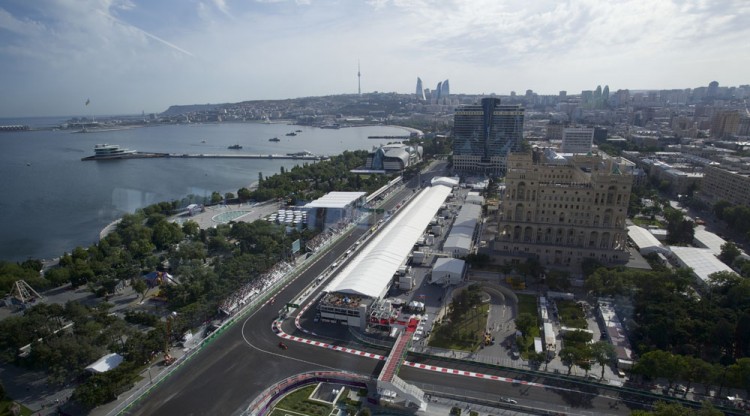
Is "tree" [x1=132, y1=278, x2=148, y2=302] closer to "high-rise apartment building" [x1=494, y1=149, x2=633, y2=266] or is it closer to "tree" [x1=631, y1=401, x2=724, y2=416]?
"high-rise apartment building" [x1=494, y1=149, x2=633, y2=266]

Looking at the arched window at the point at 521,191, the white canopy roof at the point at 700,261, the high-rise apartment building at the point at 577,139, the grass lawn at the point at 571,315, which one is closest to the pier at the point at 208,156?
the high-rise apartment building at the point at 577,139

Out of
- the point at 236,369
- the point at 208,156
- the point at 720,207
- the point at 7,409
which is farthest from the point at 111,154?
the point at 720,207

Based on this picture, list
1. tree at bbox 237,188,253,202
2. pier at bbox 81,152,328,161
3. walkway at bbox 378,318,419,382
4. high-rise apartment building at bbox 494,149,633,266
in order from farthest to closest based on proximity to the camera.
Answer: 1. pier at bbox 81,152,328,161
2. tree at bbox 237,188,253,202
3. high-rise apartment building at bbox 494,149,633,266
4. walkway at bbox 378,318,419,382

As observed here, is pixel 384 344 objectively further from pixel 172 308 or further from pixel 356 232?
pixel 356 232

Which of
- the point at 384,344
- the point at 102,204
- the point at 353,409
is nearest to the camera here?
the point at 353,409

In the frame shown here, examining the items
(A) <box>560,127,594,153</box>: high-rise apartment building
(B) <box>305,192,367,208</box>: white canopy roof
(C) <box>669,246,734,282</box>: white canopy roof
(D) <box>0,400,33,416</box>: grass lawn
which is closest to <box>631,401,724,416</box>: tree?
(C) <box>669,246,734,282</box>: white canopy roof

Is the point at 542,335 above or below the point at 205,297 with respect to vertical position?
below

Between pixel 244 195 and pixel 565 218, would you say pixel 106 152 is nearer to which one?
pixel 244 195

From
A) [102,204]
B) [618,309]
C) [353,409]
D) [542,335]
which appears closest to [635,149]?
[618,309]
